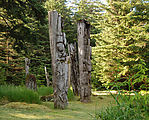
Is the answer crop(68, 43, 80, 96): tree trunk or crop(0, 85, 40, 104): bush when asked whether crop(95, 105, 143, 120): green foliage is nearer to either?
crop(0, 85, 40, 104): bush

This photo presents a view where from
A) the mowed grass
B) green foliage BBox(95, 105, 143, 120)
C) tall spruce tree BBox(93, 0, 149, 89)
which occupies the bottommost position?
the mowed grass

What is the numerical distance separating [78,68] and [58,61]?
4.43m

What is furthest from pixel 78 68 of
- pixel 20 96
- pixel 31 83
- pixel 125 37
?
pixel 20 96

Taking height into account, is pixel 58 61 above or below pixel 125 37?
below

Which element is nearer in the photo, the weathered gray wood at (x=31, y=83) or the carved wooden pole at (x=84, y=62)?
the carved wooden pole at (x=84, y=62)

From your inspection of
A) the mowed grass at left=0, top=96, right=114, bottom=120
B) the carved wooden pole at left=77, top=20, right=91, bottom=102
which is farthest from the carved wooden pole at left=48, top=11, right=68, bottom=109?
the carved wooden pole at left=77, top=20, right=91, bottom=102

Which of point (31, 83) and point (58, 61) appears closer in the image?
point (58, 61)

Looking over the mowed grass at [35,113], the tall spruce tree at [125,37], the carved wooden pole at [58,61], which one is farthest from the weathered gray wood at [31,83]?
the tall spruce tree at [125,37]

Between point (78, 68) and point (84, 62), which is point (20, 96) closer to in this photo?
point (84, 62)

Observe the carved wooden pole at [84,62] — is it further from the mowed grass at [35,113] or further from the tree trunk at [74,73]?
the tree trunk at [74,73]

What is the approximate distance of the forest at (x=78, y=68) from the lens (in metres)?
2.04

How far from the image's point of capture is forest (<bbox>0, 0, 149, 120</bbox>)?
2.04m

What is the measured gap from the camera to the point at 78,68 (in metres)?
8.95

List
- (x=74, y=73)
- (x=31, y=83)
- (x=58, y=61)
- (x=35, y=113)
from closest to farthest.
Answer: (x=35, y=113) < (x=58, y=61) < (x=31, y=83) < (x=74, y=73)
